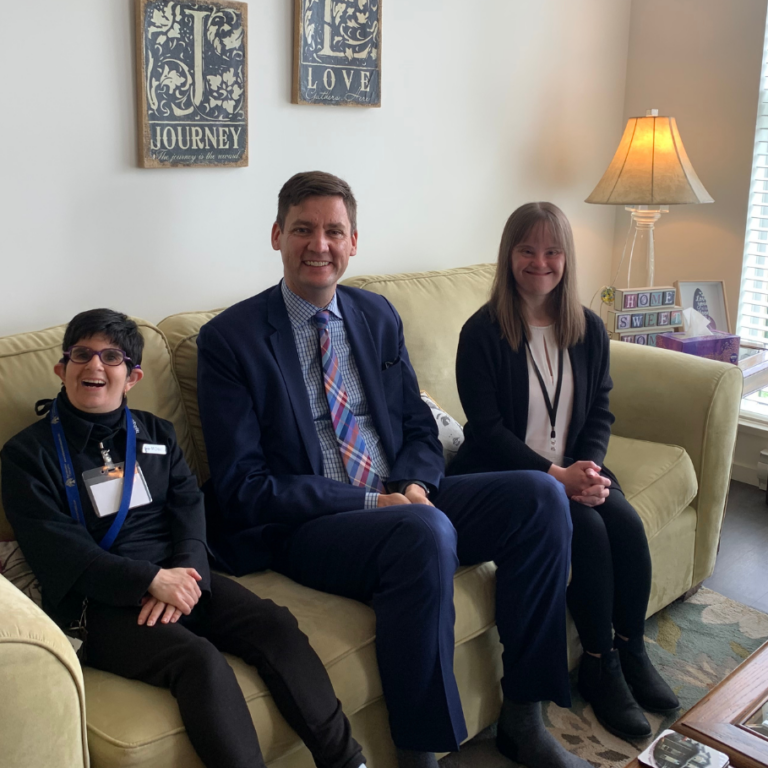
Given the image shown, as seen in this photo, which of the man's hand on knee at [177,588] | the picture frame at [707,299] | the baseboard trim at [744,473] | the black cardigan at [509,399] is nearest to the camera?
the man's hand on knee at [177,588]

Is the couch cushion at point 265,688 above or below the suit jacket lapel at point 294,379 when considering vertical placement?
below

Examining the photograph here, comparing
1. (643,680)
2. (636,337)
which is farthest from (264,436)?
(636,337)

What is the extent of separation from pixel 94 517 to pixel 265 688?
443mm

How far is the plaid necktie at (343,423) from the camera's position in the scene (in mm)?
1902

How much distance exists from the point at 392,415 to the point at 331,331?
0.26 metres

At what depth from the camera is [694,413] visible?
2322 millimetres

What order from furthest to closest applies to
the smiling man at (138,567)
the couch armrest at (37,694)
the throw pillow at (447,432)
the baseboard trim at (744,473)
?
the baseboard trim at (744,473), the throw pillow at (447,432), the smiling man at (138,567), the couch armrest at (37,694)

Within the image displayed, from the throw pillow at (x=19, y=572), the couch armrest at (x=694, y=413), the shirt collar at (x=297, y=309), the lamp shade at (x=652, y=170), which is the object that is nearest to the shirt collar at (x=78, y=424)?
the throw pillow at (x=19, y=572)

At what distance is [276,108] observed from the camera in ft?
7.73

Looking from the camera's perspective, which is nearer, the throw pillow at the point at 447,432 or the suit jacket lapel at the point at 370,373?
the suit jacket lapel at the point at 370,373

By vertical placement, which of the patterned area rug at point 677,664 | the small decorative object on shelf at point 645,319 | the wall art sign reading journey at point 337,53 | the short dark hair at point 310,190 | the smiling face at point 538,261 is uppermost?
the wall art sign reading journey at point 337,53

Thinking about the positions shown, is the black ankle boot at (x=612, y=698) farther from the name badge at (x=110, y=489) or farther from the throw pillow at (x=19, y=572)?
the throw pillow at (x=19, y=572)

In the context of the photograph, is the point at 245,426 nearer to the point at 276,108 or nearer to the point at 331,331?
the point at 331,331

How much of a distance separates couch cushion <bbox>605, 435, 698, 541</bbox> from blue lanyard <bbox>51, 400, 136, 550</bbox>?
1222mm
